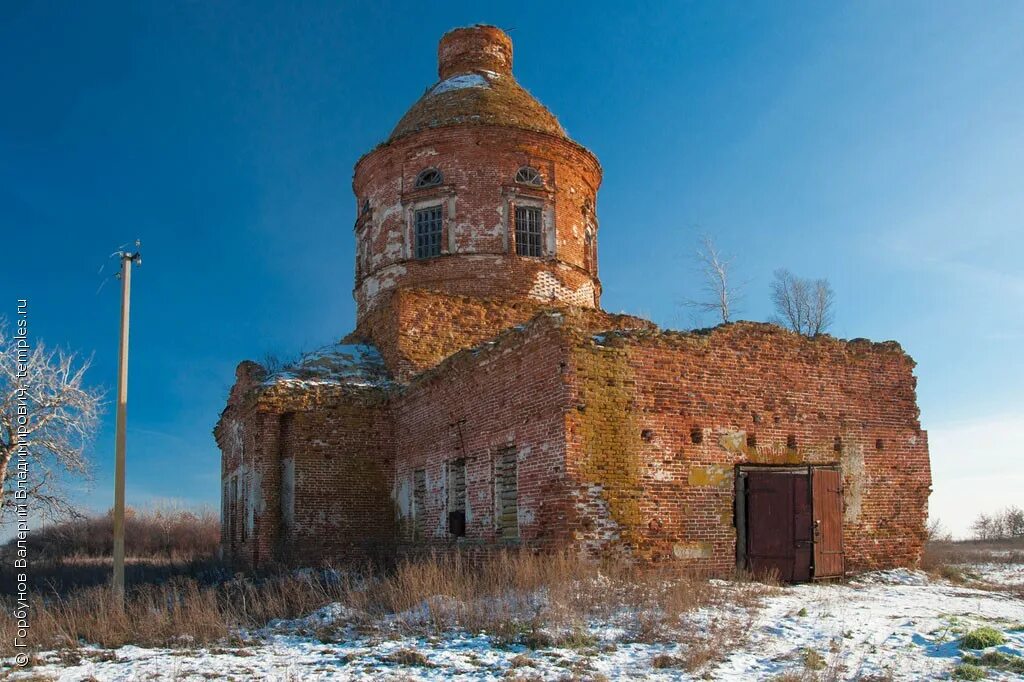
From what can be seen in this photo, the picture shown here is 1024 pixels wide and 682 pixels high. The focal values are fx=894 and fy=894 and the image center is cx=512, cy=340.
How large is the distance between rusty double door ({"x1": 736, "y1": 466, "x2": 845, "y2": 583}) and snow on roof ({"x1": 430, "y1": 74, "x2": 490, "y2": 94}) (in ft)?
39.2

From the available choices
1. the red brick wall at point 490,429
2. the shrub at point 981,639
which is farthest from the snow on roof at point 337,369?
the shrub at point 981,639

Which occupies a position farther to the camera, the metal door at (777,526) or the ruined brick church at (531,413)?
the metal door at (777,526)

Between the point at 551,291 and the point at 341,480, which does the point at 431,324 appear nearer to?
the point at 551,291

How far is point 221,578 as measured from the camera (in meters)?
14.6

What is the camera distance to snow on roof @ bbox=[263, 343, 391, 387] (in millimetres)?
15930

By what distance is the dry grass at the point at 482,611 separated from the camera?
768 cm

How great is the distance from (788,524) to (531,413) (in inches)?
144

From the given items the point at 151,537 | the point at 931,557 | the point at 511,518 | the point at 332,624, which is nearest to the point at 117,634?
the point at 332,624

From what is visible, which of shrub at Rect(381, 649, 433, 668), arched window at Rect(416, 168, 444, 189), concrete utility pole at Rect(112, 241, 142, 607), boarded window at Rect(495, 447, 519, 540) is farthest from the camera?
arched window at Rect(416, 168, 444, 189)

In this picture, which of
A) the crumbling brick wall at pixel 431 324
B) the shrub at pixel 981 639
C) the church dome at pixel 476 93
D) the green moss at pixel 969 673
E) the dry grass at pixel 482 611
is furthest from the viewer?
the church dome at pixel 476 93

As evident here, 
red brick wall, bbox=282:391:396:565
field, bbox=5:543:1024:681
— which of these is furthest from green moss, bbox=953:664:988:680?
red brick wall, bbox=282:391:396:565

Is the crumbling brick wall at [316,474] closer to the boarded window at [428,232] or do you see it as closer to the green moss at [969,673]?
the boarded window at [428,232]

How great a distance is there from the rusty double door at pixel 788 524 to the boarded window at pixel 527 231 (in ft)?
26.0

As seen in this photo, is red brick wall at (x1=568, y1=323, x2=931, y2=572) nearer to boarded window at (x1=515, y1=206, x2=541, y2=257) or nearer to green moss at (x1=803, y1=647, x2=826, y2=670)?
green moss at (x1=803, y1=647, x2=826, y2=670)
